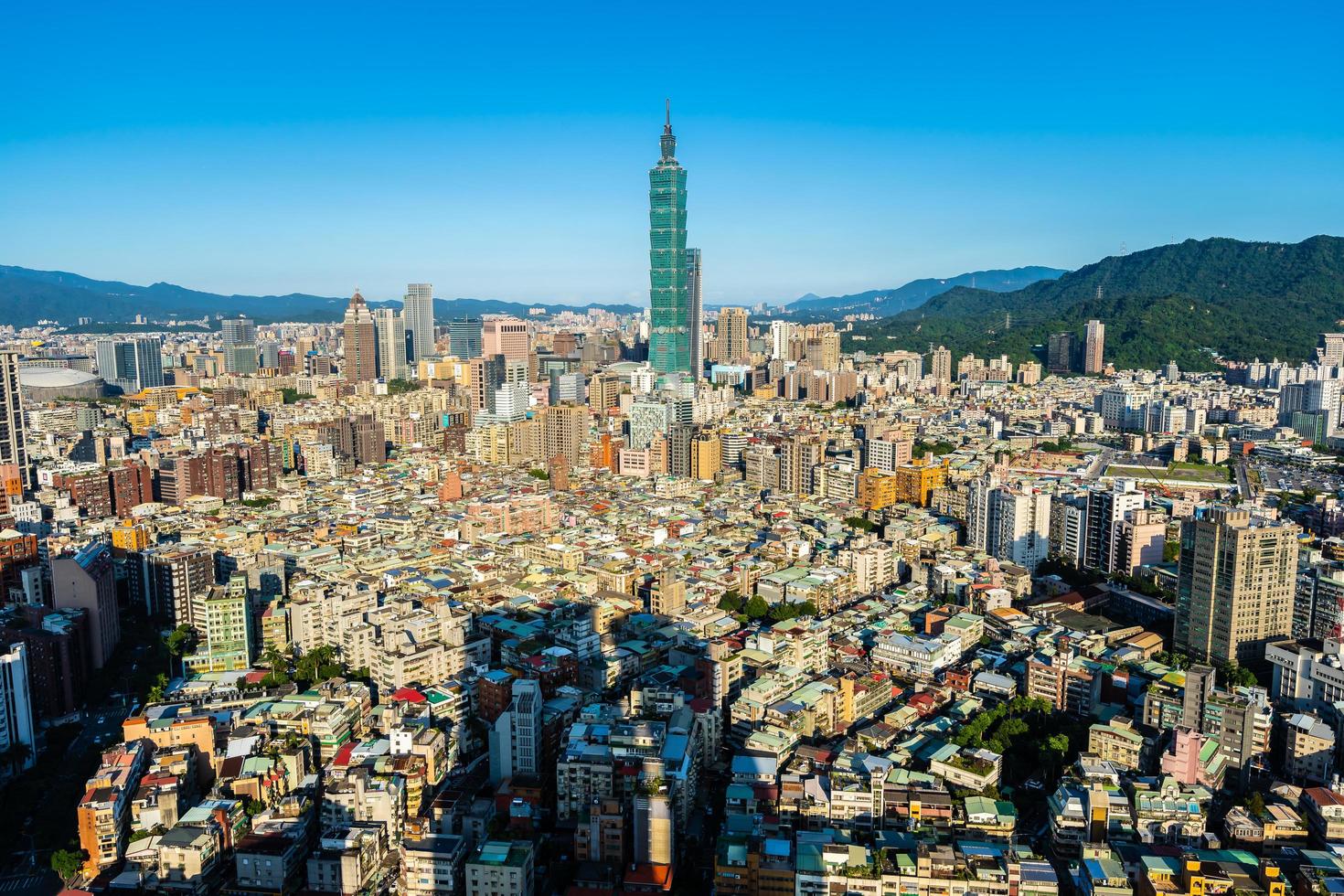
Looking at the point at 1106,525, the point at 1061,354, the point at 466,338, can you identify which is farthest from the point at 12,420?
the point at 1061,354

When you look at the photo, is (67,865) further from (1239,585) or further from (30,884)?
(1239,585)

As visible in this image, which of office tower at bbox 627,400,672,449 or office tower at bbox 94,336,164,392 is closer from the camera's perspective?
office tower at bbox 627,400,672,449

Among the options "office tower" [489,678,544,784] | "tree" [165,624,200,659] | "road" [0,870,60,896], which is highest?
"office tower" [489,678,544,784]

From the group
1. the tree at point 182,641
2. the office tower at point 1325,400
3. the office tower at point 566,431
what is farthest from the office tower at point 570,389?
the office tower at point 1325,400

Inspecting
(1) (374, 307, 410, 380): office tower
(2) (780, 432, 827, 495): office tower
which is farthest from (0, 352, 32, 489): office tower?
(1) (374, 307, 410, 380): office tower

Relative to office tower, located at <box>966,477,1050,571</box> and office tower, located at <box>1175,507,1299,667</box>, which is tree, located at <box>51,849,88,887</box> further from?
office tower, located at <box>966,477,1050,571</box>
